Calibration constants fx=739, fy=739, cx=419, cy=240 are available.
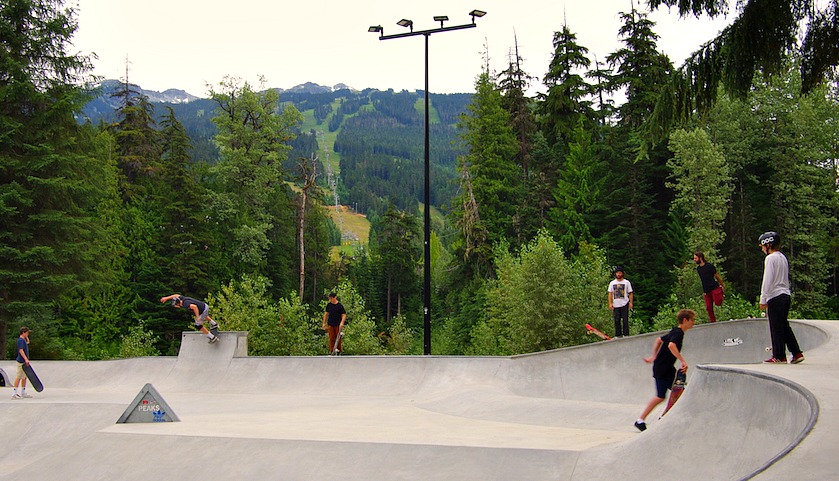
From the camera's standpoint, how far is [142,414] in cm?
1109

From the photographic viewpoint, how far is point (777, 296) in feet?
28.5

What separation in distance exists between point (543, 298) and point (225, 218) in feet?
98.1

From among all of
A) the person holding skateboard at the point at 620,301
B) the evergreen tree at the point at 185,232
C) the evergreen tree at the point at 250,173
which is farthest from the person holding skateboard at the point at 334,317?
the evergreen tree at the point at 250,173

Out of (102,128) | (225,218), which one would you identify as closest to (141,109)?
(102,128)

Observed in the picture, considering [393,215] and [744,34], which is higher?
[744,34]

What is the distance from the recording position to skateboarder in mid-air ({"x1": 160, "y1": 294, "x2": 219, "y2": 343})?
1628 centimetres

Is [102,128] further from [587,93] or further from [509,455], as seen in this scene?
[509,455]

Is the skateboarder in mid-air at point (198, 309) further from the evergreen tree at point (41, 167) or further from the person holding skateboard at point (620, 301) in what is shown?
the evergreen tree at point (41, 167)

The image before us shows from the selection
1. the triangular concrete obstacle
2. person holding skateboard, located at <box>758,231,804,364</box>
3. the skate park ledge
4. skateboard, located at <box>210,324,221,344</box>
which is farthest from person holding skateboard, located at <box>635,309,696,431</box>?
skateboard, located at <box>210,324,221,344</box>

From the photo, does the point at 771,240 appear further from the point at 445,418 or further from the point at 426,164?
the point at 426,164

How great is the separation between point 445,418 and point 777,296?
5410 mm

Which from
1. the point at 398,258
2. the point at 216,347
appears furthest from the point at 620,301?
the point at 398,258

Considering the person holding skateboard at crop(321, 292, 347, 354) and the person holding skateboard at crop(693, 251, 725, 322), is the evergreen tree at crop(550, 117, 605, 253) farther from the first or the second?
the person holding skateboard at crop(693, 251, 725, 322)

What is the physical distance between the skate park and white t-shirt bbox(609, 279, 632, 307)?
1.25 m
